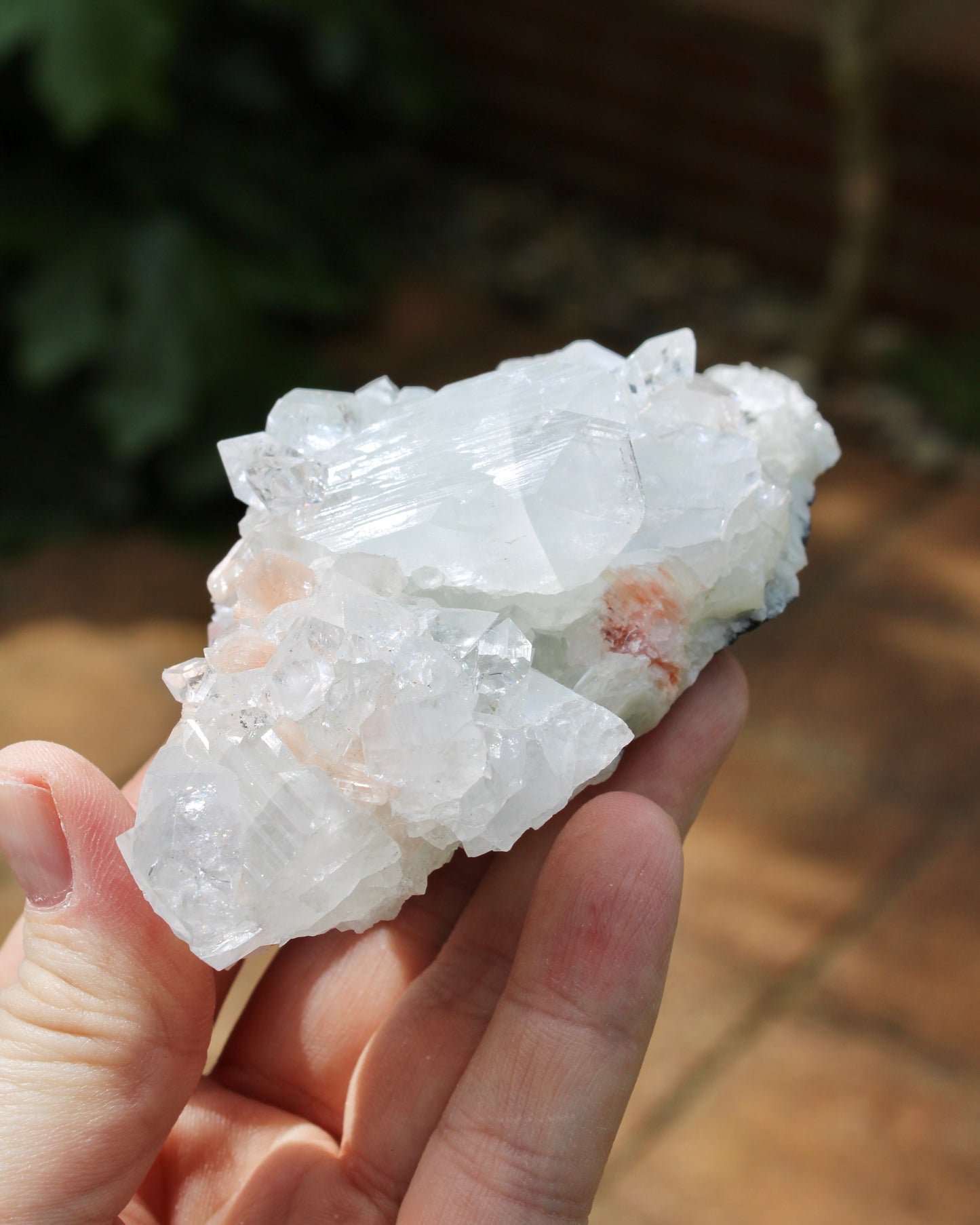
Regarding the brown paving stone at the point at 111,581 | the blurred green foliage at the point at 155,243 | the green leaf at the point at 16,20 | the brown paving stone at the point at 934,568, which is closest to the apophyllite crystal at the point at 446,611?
the brown paving stone at the point at 934,568

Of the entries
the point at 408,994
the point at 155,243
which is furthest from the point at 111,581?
the point at 408,994

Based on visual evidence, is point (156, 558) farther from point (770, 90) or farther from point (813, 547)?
point (770, 90)

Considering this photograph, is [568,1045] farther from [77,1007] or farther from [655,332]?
[655,332]

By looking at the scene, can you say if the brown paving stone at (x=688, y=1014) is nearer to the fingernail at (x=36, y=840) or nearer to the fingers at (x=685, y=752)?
the fingers at (x=685, y=752)

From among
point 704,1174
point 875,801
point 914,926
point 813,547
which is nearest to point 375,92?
point 813,547

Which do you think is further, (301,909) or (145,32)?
(145,32)

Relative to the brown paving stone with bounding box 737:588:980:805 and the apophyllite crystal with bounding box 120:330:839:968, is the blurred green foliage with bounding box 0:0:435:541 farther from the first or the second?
the apophyllite crystal with bounding box 120:330:839:968
